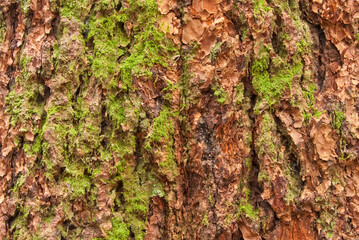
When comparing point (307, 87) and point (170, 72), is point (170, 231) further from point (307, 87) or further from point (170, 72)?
point (307, 87)

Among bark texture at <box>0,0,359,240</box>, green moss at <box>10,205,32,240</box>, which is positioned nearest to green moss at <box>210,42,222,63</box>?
bark texture at <box>0,0,359,240</box>

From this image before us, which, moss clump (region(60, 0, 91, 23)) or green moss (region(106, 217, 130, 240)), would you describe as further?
moss clump (region(60, 0, 91, 23))

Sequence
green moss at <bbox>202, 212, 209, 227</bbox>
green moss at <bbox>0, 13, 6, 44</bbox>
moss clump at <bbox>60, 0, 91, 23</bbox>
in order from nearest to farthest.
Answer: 1. green moss at <bbox>202, 212, 209, 227</bbox>
2. moss clump at <bbox>60, 0, 91, 23</bbox>
3. green moss at <bbox>0, 13, 6, 44</bbox>

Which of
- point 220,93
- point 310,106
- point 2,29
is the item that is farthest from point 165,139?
point 2,29

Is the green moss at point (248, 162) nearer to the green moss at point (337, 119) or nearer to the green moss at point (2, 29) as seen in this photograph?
the green moss at point (337, 119)

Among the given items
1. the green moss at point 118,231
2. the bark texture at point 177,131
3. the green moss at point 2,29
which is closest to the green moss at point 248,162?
the bark texture at point 177,131

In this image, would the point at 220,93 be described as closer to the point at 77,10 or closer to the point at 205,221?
the point at 205,221

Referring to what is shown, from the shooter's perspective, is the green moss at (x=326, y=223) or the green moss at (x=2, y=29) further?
the green moss at (x=2, y=29)

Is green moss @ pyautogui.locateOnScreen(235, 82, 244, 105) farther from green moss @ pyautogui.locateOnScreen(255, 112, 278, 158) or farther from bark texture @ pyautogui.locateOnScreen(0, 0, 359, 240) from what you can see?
green moss @ pyautogui.locateOnScreen(255, 112, 278, 158)

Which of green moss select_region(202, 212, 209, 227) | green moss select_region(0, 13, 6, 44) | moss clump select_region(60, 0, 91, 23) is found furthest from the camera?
green moss select_region(0, 13, 6, 44)
